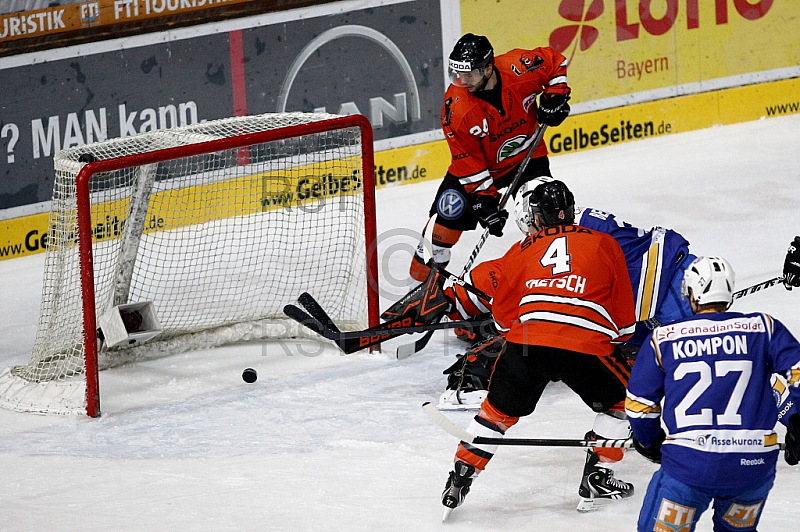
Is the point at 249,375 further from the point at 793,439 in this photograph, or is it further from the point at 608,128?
the point at 608,128

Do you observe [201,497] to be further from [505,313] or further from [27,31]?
[27,31]

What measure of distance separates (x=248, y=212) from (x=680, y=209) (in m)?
2.51

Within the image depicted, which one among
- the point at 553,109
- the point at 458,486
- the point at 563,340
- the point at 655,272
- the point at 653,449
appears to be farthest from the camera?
the point at 553,109

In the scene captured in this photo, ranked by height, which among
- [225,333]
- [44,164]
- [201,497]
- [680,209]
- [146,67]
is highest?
[146,67]

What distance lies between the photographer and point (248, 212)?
5.61 meters

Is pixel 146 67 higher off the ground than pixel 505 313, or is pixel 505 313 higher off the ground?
pixel 146 67

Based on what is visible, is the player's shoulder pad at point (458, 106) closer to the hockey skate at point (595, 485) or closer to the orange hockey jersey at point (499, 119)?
the orange hockey jersey at point (499, 119)

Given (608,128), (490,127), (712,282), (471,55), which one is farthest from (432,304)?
(608,128)

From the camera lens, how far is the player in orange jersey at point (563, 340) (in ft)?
10.8

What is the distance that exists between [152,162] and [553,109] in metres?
1.73

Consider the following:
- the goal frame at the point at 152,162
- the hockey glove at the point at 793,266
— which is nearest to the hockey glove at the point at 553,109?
the goal frame at the point at 152,162

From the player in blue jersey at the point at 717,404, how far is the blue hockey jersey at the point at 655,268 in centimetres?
141

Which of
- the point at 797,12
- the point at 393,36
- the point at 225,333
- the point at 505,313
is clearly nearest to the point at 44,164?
the point at 225,333

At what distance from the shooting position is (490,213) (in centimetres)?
508
